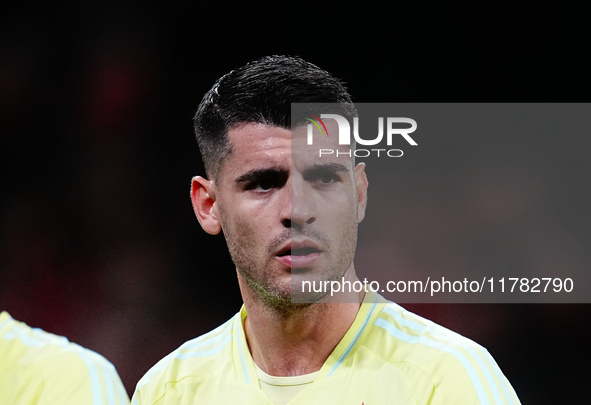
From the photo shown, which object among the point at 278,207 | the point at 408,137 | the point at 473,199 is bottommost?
the point at 278,207

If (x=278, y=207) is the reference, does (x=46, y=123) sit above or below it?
above

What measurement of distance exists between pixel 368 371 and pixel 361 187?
0.70 metres

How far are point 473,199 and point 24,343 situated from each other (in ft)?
6.91

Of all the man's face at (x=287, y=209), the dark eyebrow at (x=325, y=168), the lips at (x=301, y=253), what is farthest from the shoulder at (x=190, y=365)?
the dark eyebrow at (x=325, y=168)

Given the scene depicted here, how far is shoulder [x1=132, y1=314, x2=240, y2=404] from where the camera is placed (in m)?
2.62

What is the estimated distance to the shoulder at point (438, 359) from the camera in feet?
7.16

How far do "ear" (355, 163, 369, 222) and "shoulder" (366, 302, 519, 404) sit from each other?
0.38 m

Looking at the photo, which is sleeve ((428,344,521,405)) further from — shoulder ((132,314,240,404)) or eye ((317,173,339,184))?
shoulder ((132,314,240,404))

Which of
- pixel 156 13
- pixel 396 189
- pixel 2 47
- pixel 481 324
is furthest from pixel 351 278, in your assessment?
pixel 2 47

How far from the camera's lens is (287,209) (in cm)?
238

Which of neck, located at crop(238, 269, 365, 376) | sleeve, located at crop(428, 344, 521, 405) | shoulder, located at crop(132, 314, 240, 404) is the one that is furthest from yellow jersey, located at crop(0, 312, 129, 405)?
sleeve, located at crop(428, 344, 521, 405)

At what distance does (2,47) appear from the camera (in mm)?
3688

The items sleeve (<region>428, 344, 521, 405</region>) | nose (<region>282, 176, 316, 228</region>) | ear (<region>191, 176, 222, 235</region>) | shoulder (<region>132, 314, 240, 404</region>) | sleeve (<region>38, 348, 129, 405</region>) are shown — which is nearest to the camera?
sleeve (<region>38, 348, 129, 405</region>)

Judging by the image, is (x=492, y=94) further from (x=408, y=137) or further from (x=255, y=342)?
(x=255, y=342)
